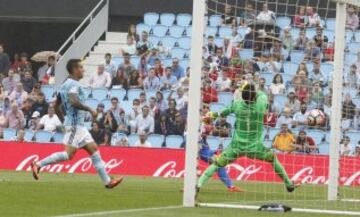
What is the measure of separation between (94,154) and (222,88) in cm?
807

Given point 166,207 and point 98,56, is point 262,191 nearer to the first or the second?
point 166,207

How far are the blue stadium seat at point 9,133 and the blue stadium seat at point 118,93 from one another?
2.63 metres

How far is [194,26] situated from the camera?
15.7 meters

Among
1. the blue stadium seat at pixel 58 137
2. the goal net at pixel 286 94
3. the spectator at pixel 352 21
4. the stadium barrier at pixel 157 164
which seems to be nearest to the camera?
the goal net at pixel 286 94

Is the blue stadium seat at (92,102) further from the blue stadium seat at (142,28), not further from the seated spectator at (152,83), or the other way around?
the blue stadium seat at (142,28)

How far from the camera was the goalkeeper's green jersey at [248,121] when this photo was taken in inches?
726

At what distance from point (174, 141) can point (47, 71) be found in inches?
264

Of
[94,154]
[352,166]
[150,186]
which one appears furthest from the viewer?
[352,166]

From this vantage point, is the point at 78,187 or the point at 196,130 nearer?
the point at 196,130

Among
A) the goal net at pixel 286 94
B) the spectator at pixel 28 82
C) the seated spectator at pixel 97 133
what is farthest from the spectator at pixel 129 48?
the seated spectator at pixel 97 133

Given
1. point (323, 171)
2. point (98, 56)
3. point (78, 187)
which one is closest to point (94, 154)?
point (78, 187)

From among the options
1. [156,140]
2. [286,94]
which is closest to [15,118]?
[156,140]

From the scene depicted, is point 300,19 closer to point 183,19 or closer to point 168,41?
point 168,41

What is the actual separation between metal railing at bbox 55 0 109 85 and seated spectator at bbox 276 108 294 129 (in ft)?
29.9
